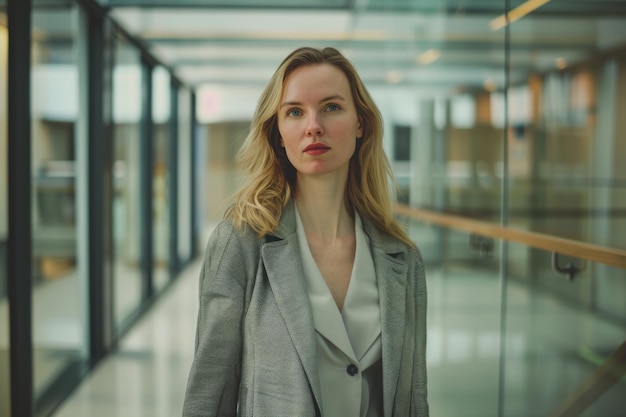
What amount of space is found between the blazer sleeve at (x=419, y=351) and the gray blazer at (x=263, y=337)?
0.6 inches

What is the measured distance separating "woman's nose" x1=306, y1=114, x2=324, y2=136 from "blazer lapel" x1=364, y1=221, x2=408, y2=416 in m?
0.33

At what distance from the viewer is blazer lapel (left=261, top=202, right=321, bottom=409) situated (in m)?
1.53

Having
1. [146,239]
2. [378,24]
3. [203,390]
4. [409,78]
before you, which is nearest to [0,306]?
[203,390]

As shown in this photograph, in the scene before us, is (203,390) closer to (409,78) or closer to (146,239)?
(409,78)

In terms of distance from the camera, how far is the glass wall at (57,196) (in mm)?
4137

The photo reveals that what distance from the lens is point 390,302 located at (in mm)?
1637

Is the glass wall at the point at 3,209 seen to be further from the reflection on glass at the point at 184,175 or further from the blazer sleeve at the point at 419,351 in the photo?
the reflection on glass at the point at 184,175

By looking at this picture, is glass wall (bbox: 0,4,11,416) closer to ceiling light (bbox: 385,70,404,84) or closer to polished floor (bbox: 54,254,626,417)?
polished floor (bbox: 54,254,626,417)

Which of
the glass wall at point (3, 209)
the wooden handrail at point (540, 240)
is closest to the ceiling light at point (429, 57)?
the wooden handrail at point (540, 240)

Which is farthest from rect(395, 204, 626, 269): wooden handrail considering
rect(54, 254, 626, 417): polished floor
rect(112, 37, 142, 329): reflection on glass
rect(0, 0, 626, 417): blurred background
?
rect(112, 37, 142, 329): reflection on glass

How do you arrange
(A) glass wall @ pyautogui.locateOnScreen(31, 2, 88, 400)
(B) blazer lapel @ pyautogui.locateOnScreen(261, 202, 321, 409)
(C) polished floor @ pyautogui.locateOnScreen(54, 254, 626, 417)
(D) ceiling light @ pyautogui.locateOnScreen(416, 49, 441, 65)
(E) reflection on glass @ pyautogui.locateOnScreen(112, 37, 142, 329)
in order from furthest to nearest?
(E) reflection on glass @ pyautogui.locateOnScreen(112, 37, 142, 329) → (D) ceiling light @ pyautogui.locateOnScreen(416, 49, 441, 65) → (A) glass wall @ pyautogui.locateOnScreen(31, 2, 88, 400) → (C) polished floor @ pyautogui.locateOnScreen(54, 254, 626, 417) → (B) blazer lapel @ pyautogui.locateOnScreen(261, 202, 321, 409)

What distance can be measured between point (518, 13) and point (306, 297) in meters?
2.15

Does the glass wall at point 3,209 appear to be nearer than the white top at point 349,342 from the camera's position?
No

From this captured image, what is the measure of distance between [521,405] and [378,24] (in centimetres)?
413
